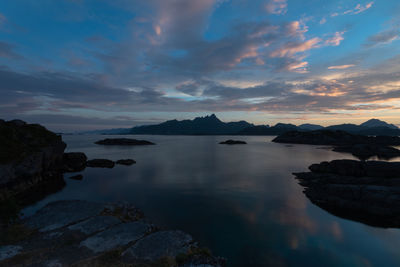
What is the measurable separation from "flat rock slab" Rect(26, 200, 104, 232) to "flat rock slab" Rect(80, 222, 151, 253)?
5271 millimetres

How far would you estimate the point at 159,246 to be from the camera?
16.4 m

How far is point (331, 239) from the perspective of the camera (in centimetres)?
2048

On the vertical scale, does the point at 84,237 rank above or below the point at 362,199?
below

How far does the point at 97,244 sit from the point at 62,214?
10.0m

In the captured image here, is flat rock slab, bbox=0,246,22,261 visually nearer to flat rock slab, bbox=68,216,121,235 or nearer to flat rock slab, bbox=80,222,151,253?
flat rock slab, bbox=68,216,121,235

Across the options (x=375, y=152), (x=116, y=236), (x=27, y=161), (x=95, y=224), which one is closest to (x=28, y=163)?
(x=27, y=161)

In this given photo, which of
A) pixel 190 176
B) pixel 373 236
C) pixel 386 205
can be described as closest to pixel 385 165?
pixel 386 205

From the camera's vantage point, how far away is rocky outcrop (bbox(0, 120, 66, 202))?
104 ft

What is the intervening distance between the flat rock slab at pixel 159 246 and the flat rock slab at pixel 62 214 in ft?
31.4

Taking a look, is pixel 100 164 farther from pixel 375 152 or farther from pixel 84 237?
pixel 375 152

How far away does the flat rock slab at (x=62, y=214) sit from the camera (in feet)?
65.4

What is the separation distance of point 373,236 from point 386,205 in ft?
24.5

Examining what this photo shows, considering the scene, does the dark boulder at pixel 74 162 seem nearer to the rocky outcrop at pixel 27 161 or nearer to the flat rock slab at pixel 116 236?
the rocky outcrop at pixel 27 161

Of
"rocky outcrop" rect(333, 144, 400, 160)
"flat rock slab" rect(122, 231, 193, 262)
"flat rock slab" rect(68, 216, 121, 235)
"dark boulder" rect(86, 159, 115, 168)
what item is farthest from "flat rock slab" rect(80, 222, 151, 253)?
"rocky outcrop" rect(333, 144, 400, 160)
